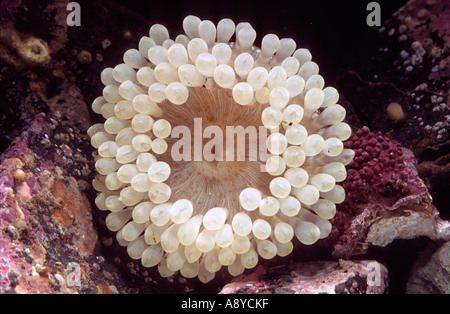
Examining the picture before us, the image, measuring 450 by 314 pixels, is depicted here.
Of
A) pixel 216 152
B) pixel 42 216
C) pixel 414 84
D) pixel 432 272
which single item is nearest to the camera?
pixel 42 216

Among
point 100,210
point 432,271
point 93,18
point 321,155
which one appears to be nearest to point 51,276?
point 100,210

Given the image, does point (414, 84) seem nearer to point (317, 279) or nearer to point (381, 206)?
point (381, 206)

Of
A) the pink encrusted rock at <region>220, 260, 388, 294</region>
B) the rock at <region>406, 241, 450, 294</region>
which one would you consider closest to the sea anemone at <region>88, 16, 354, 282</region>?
the pink encrusted rock at <region>220, 260, 388, 294</region>

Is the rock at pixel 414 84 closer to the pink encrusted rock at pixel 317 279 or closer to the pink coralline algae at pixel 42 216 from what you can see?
the pink encrusted rock at pixel 317 279

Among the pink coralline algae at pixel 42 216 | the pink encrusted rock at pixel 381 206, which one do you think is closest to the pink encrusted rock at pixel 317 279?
the pink encrusted rock at pixel 381 206

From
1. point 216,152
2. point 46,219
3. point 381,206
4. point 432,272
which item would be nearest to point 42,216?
point 46,219

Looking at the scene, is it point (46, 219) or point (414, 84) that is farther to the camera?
point (414, 84)
